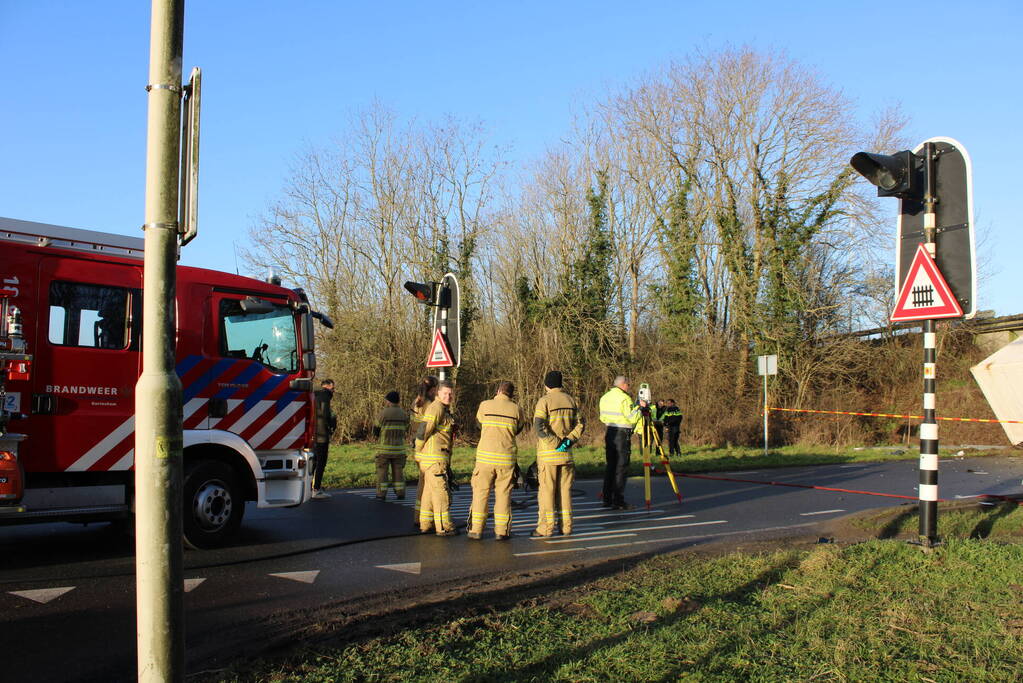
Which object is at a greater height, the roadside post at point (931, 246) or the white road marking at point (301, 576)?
the roadside post at point (931, 246)

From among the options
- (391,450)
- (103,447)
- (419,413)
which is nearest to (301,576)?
(103,447)

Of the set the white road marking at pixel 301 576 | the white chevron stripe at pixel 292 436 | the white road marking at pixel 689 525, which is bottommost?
the white road marking at pixel 689 525

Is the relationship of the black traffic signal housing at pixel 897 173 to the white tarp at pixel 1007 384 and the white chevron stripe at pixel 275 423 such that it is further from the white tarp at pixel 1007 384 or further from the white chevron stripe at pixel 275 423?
the white tarp at pixel 1007 384

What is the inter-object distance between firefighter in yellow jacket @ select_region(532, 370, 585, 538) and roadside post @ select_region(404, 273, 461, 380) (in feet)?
6.69

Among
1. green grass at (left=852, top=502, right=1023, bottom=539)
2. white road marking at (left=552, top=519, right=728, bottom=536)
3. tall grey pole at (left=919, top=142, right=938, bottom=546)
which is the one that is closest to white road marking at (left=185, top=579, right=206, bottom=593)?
white road marking at (left=552, top=519, right=728, bottom=536)

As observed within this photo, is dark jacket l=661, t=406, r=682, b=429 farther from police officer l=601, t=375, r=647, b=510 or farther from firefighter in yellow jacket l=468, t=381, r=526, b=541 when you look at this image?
firefighter in yellow jacket l=468, t=381, r=526, b=541

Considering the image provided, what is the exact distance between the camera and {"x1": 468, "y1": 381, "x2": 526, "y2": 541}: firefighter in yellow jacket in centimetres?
947

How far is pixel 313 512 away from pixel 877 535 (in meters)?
7.16

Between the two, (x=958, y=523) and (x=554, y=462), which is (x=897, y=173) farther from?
(x=554, y=462)

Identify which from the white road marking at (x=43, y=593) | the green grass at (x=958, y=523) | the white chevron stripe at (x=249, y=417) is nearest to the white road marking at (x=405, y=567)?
the white chevron stripe at (x=249, y=417)

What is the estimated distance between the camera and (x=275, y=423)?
31.6 ft

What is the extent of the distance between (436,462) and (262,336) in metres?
2.50

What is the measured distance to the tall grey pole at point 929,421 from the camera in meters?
7.99

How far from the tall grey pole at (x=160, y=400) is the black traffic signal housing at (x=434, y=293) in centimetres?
817
